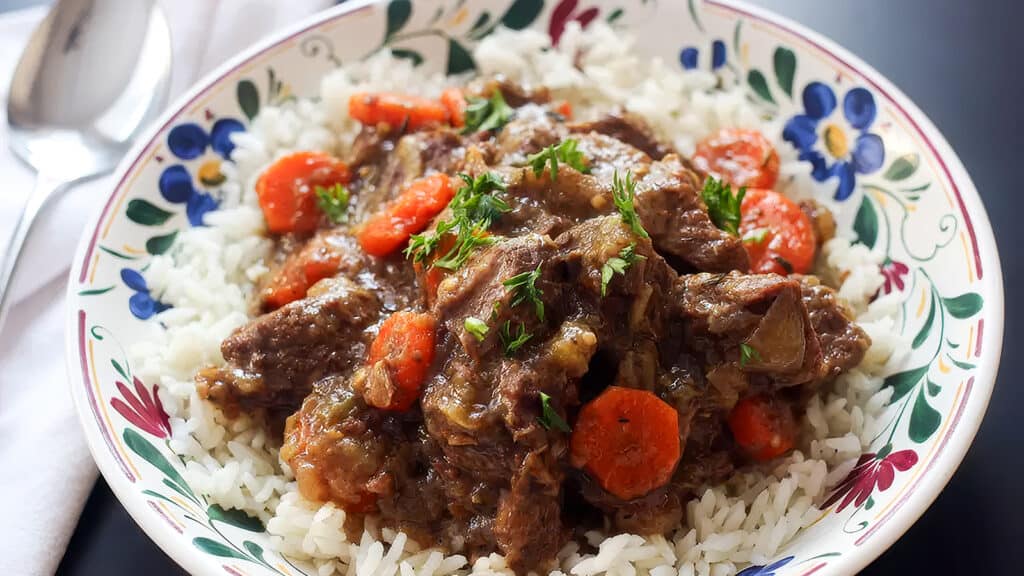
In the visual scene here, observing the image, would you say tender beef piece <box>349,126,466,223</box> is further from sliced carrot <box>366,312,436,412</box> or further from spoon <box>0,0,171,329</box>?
spoon <box>0,0,171,329</box>

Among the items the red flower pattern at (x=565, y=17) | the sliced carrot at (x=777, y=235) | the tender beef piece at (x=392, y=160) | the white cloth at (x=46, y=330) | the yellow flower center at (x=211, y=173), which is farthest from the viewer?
the red flower pattern at (x=565, y=17)

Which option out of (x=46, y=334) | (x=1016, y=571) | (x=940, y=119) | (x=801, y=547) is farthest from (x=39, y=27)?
(x=1016, y=571)

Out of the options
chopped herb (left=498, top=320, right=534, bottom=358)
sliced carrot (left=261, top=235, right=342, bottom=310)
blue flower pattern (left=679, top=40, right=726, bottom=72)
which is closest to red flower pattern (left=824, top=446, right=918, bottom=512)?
chopped herb (left=498, top=320, right=534, bottom=358)

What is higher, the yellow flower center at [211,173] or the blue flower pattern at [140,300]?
the yellow flower center at [211,173]

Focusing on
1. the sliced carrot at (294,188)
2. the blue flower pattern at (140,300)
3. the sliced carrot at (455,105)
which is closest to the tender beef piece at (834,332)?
the sliced carrot at (455,105)

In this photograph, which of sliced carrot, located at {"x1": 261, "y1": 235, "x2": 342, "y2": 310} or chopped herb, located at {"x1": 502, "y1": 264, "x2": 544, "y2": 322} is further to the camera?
sliced carrot, located at {"x1": 261, "y1": 235, "x2": 342, "y2": 310}

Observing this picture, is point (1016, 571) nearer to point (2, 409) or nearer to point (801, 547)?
point (801, 547)

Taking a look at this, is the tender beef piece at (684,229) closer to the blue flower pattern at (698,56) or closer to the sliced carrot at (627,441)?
the sliced carrot at (627,441)
